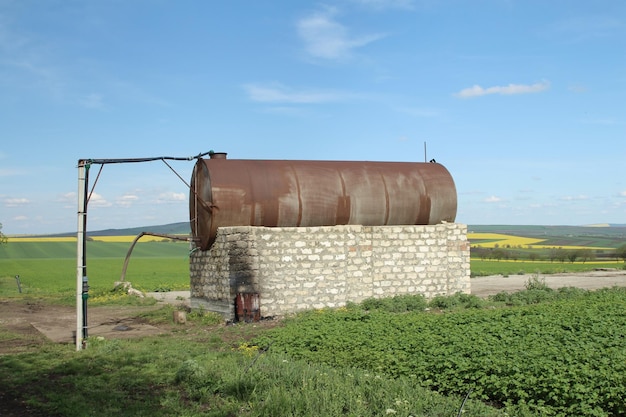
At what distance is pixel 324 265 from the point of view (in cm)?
1723

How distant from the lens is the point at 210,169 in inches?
679

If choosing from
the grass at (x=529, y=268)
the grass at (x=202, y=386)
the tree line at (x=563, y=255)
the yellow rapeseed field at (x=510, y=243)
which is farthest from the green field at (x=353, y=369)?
the yellow rapeseed field at (x=510, y=243)

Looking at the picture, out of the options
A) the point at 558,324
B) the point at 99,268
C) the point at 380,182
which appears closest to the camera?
the point at 558,324

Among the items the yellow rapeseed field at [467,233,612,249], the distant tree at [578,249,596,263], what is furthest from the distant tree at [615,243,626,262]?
the yellow rapeseed field at [467,233,612,249]

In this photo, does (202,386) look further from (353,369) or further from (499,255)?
(499,255)

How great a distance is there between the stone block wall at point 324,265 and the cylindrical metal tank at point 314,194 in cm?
59

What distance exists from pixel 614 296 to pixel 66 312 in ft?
54.1

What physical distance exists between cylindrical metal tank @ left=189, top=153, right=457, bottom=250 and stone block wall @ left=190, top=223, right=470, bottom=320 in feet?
1.92

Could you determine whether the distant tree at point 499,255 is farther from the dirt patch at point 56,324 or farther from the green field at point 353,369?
the green field at point 353,369

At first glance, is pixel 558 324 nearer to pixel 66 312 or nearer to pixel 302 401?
pixel 302 401

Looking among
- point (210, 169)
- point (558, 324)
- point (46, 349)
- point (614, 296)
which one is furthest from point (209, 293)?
point (614, 296)

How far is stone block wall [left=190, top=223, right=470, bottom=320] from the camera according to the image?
16.3 meters

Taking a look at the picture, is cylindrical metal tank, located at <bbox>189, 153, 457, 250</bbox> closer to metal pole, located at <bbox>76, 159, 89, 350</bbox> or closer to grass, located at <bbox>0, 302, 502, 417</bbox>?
metal pole, located at <bbox>76, 159, 89, 350</bbox>

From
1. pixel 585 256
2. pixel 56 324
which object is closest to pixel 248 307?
pixel 56 324
